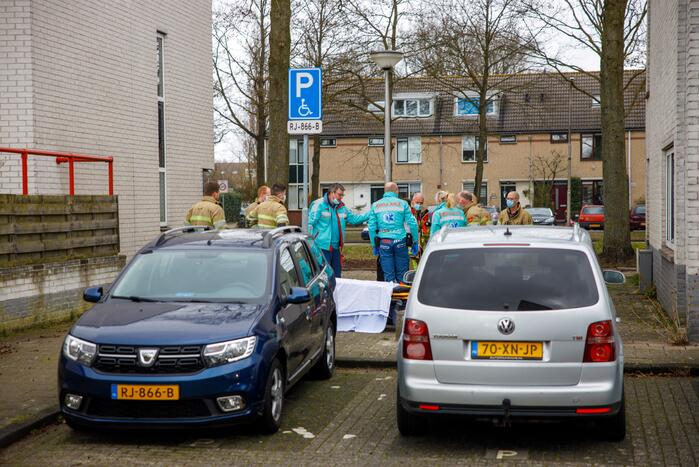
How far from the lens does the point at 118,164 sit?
606 inches

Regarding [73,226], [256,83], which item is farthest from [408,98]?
[73,226]

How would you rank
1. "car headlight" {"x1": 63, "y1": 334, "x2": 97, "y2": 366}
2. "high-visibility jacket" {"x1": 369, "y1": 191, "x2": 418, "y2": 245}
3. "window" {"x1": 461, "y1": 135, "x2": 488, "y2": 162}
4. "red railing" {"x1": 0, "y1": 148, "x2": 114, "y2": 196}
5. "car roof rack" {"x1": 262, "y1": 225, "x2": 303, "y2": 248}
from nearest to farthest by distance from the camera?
"car headlight" {"x1": 63, "y1": 334, "x2": 97, "y2": 366} < "car roof rack" {"x1": 262, "y1": 225, "x2": 303, "y2": 248} < "red railing" {"x1": 0, "y1": 148, "x2": 114, "y2": 196} < "high-visibility jacket" {"x1": 369, "y1": 191, "x2": 418, "y2": 245} < "window" {"x1": 461, "y1": 135, "x2": 488, "y2": 162}

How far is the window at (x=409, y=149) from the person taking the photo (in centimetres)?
5597

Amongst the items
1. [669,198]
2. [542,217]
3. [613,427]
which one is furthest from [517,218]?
[542,217]

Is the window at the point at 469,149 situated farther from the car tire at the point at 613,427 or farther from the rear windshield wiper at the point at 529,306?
the rear windshield wiper at the point at 529,306

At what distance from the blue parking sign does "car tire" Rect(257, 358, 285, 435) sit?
481cm

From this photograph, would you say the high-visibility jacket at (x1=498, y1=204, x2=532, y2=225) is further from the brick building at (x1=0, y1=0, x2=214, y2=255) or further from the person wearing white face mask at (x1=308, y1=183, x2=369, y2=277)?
the brick building at (x1=0, y1=0, x2=214, y2=255)

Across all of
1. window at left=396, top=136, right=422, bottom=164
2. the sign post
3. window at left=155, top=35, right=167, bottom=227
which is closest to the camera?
the sign post

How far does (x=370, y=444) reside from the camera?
264 inches

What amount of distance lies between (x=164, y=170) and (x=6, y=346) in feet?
23.2

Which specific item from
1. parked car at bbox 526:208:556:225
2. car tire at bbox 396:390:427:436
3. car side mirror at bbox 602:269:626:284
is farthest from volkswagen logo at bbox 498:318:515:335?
parked car at bbox 526:208:556:225

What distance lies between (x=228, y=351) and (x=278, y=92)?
31.3ft

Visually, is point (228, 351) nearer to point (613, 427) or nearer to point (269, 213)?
point (613, 427)

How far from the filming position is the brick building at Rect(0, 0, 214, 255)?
503 inches
